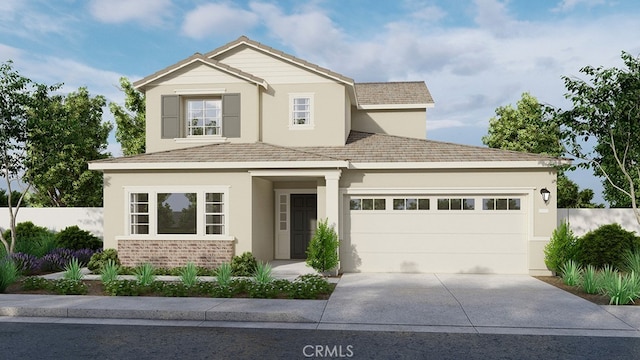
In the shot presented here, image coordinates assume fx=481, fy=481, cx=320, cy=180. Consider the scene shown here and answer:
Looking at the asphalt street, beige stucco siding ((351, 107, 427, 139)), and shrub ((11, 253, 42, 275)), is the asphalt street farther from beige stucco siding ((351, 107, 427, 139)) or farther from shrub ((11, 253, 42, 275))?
beige stucco siding ((351, 107, 427, 139))

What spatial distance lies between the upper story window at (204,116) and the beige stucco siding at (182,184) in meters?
2.78

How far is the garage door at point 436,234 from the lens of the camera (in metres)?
14.1

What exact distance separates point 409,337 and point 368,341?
0.69 metres

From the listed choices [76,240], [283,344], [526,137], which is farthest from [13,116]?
[526,137]

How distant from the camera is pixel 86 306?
9.12m

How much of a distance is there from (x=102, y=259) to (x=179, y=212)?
2.58 meters

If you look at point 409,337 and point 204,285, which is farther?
point 204,285

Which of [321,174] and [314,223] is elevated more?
[321,174]

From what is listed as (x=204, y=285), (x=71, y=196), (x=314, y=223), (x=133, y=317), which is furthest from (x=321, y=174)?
(x=71, y=196)

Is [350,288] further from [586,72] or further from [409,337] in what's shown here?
[586,72]

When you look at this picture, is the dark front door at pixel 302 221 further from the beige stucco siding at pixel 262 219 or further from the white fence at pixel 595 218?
the white fence at pixel 595 218

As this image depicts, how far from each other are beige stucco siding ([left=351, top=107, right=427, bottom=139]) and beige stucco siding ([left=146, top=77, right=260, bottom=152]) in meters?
5.53

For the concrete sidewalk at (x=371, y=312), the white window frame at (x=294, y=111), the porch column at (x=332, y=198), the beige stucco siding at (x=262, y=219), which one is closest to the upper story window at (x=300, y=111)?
the white window frame at (x=294, y=111)

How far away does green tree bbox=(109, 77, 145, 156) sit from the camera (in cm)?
2644
